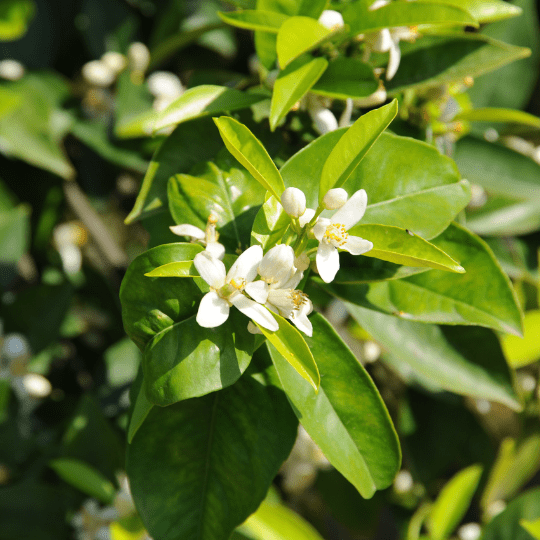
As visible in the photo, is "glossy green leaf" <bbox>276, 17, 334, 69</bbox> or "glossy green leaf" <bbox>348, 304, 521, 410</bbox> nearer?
"glossy green leaf" <bbox>276, 17, 334, 69</bbox>

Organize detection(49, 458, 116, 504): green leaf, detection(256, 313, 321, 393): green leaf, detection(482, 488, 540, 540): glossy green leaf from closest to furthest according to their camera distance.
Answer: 1. detection(256, 313, 321, 393): green leaf
2. detection(49, 458, 116, 504): green leaf
3. detection(482, 488, 540, 540): glossy green leaf

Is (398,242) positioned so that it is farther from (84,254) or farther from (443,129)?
(84,254)

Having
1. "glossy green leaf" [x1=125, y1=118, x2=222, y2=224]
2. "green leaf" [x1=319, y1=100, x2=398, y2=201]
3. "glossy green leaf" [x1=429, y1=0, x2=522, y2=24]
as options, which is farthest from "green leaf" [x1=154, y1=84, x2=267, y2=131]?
"glossy green leaf" [x1=429, y1=0, x2=522, y2=24]

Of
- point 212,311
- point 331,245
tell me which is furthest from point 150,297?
point 331,245

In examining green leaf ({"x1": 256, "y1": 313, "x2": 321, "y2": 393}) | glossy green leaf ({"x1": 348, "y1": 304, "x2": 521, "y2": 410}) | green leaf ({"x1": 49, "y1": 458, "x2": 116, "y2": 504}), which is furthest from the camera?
green leaf ({"x1": 49, "y1": 458, "x2": 116, "y2": 504})

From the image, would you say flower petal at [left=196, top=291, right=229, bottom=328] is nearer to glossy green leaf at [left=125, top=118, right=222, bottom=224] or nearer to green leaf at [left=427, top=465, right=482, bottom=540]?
glossy green leaf at [left=125, top=118, right=222, bottom=224]

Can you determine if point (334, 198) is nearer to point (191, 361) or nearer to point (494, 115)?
point (191, 361)

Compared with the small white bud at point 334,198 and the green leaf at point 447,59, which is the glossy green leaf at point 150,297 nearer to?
the small white bud at point 334,198
